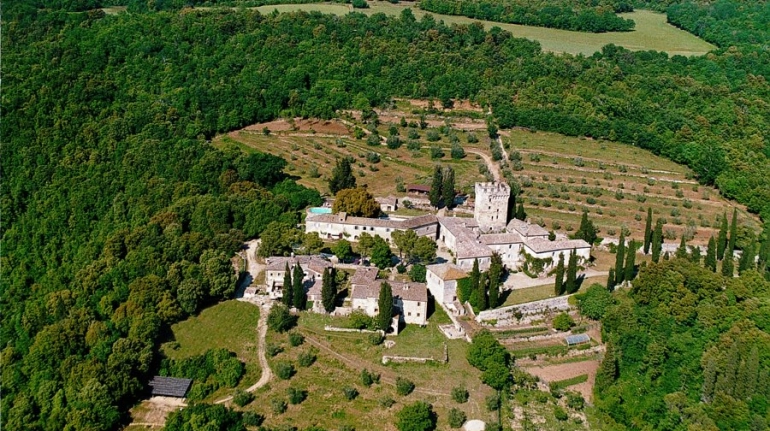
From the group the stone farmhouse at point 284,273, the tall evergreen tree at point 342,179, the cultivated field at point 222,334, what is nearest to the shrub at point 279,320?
the cultivated field at point 222,334

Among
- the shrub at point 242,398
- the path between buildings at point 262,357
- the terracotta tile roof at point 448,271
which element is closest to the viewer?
the shrub at point 242,398

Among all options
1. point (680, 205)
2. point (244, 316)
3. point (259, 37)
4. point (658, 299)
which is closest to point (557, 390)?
point (658, 299)

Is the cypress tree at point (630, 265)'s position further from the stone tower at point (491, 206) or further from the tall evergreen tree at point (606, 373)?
the tall evergreen tree at point (606, 373)

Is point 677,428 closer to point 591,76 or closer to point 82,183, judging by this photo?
point 82,183

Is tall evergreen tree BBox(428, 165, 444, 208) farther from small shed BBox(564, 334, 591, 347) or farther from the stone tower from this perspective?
small shed BBox(564, 334, 591, 347)

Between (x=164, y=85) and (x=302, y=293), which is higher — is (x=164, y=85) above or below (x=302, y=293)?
above

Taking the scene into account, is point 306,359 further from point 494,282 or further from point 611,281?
point 611,281

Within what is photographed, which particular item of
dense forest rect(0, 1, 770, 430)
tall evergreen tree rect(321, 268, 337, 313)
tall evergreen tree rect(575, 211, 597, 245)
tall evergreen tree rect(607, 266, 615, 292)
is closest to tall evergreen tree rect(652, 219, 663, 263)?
tall evergreen tree rect(575, 211, 597, 245)
